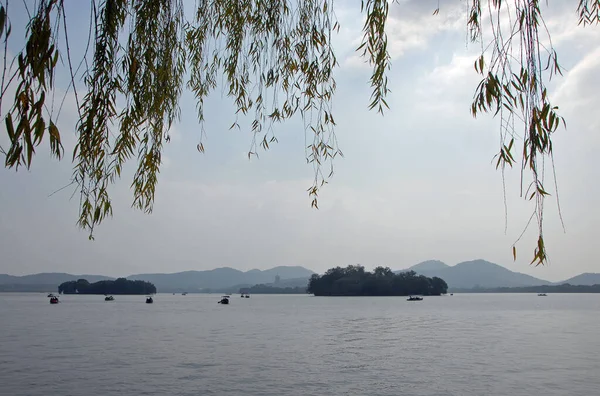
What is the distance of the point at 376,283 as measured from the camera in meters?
151

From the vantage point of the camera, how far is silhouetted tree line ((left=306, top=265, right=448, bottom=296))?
15175 centimetres

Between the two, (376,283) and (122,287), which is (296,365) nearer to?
(376,283)

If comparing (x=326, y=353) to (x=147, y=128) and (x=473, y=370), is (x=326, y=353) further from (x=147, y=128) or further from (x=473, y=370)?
(x=147, y=128)

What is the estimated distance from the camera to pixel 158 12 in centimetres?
466

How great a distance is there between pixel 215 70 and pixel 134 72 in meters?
2.11

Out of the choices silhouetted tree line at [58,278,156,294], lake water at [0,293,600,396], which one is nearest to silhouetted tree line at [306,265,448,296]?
silhouetted tree line at [58,278,156,294]

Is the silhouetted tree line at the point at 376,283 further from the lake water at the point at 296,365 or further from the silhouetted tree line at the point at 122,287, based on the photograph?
the lake water at the point at 296,365

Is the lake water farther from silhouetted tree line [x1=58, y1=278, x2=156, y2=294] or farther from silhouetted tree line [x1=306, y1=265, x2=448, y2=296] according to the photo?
silhouetted tree line [x1=58, y1=278, x2=156, y2=294]

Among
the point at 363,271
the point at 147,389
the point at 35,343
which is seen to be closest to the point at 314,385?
the point at 147,389

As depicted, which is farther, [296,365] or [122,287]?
[122,287]

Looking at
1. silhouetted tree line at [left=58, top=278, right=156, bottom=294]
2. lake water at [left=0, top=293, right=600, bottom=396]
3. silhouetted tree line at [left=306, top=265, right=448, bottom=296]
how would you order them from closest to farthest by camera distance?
lake water at [left=0, top=293, right=600, bottom=396] → silhouetted tree line at [left=306, top=265, right=448, bottom=296] → silhouetted tree line at [left=58, top=278, right=156, bottom=294]

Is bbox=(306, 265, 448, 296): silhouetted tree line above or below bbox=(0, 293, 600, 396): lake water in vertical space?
above

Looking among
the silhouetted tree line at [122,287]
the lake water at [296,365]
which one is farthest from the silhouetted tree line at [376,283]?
the lake water at [296,365]

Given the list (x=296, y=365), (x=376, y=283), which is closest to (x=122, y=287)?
(x=376, y=283)
